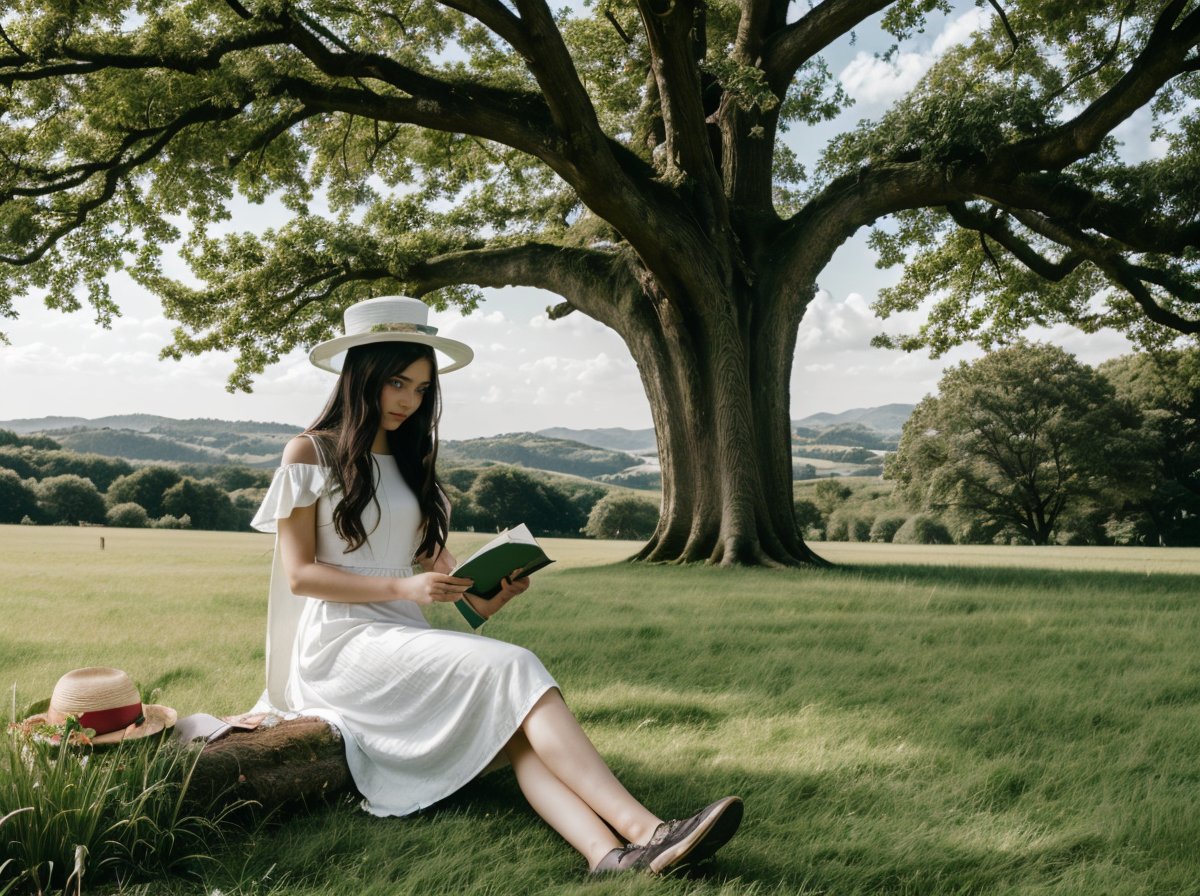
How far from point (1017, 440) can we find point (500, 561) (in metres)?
38.5

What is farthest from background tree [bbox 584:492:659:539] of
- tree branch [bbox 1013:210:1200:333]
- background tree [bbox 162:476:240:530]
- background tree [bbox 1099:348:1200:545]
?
tree branch [bbox 1013:210:1200:333]

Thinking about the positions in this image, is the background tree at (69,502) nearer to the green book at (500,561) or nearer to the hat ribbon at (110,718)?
the hat ribbon at (110,718)

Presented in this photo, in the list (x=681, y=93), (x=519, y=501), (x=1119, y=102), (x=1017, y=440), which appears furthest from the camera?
(x=519, y=501)

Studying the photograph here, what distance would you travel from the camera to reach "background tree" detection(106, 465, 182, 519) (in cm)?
4228

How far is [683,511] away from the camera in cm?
1306

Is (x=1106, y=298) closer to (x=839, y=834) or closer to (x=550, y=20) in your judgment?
(x=550, y=20)

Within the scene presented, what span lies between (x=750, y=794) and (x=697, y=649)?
2902 millimetres

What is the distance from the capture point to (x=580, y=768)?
2.81 metres

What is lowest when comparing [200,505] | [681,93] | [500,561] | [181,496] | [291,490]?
[200,505]

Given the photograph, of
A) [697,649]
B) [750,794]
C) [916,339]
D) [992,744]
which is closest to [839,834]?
[750,794]

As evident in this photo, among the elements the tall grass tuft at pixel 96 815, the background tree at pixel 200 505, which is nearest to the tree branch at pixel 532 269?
the tall grass tuft at pixel 96 815

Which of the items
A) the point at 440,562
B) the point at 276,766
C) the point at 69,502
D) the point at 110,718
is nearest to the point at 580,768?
the point at 276,766

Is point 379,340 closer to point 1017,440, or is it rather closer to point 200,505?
point 1017,440

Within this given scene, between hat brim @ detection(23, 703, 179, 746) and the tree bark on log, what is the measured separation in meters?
0.17
